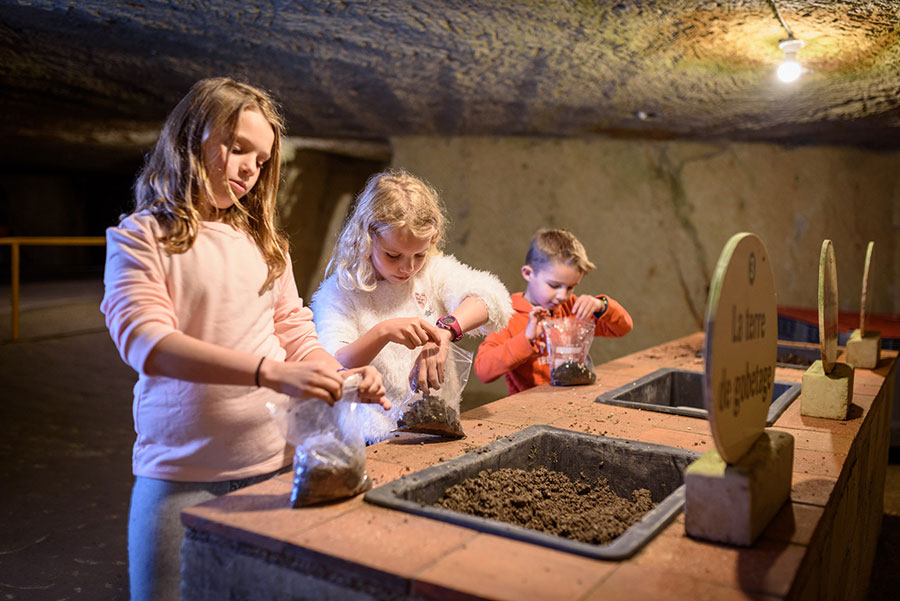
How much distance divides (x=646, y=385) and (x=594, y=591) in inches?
69.2

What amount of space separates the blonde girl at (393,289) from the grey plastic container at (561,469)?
0.31 metres

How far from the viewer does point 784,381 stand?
2.73 metres

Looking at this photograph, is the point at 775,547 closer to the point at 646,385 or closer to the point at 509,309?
the point at 509,309

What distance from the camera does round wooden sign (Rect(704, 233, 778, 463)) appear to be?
1200 millimetres

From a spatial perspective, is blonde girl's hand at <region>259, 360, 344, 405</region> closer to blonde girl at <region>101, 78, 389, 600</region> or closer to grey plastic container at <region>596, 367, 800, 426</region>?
blonde girl at <region>101, 78, 389, 600</region>

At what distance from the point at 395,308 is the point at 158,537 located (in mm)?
1011

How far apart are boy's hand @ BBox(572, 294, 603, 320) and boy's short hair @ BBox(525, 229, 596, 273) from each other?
153 millimetres

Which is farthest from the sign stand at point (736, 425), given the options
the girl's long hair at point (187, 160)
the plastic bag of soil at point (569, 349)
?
the plastic bag of soil at point (569, 349)

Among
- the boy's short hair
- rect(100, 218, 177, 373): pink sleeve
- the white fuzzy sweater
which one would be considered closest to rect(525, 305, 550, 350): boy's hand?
the boy's short hair

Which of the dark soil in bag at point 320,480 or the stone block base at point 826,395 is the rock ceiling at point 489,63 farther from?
the dark soil in bag at point 320,480

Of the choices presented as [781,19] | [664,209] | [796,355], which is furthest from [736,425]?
[664,209]

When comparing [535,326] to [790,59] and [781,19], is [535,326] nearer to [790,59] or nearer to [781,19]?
[781,19]

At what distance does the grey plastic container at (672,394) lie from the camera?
225cm

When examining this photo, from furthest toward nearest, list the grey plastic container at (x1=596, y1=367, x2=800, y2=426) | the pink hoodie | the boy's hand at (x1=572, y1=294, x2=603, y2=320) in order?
the boy's hand at (x1=572, y1=294, x2=603, y2=320), the grey plastic container at (x1=596, y1=367, x2=800, y2=426), the pink hoodie
